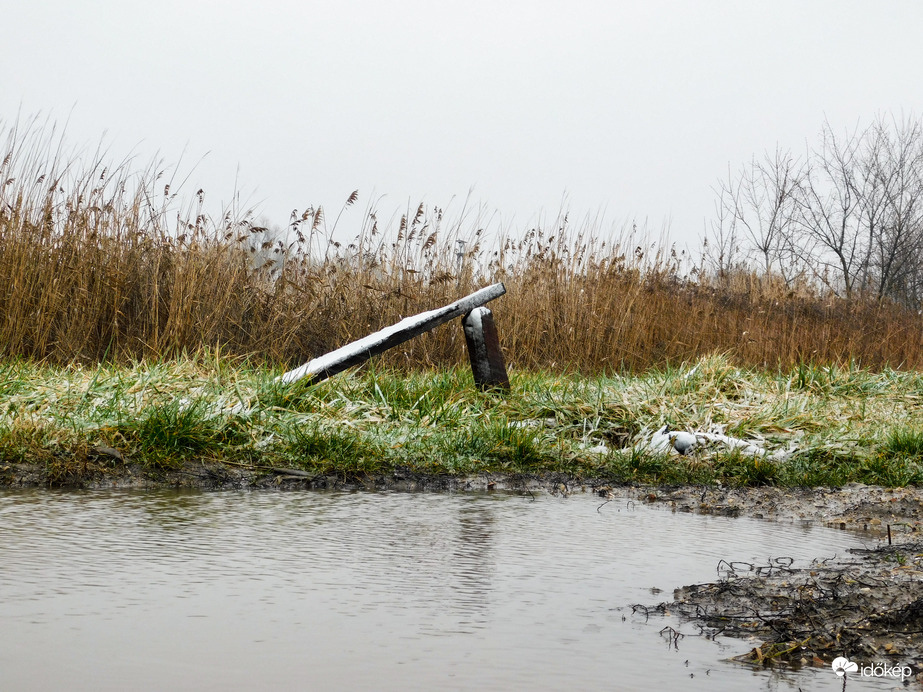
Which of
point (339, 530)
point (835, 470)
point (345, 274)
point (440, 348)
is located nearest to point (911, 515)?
point (835, 470)

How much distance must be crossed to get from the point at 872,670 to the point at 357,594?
3.62 ft

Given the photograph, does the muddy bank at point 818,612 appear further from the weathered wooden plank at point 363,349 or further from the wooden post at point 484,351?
the wooden post at point 484,351

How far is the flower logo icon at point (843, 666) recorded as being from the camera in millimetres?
1698

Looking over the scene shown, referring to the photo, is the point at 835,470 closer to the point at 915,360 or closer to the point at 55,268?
the point at 55,268

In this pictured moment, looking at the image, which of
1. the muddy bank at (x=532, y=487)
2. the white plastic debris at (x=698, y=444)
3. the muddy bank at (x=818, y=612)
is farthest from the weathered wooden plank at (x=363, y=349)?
the muddy bank at (x=818, y=612)

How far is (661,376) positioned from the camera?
7.09 meters

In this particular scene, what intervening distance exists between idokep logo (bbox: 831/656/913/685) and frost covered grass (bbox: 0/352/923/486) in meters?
2.78

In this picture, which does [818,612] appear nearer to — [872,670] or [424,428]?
[872,670]

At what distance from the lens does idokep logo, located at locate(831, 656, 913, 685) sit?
Result: 1.68 metres

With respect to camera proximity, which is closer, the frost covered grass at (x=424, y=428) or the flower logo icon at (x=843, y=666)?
the flower logo icon at (x=843, y=666)

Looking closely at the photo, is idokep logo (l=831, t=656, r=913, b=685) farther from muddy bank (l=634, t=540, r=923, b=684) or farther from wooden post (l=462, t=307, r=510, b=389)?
wooden post (l=462, t=307, r=510, b=389)

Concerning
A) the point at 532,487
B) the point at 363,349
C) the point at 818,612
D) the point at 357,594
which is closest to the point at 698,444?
the point at 532,487

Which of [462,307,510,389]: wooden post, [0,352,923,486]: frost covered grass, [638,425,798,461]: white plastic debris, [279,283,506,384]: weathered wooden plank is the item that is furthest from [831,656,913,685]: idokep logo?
[462,307,510,389]: wooden post

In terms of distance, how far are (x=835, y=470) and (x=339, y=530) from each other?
9.61 feet
